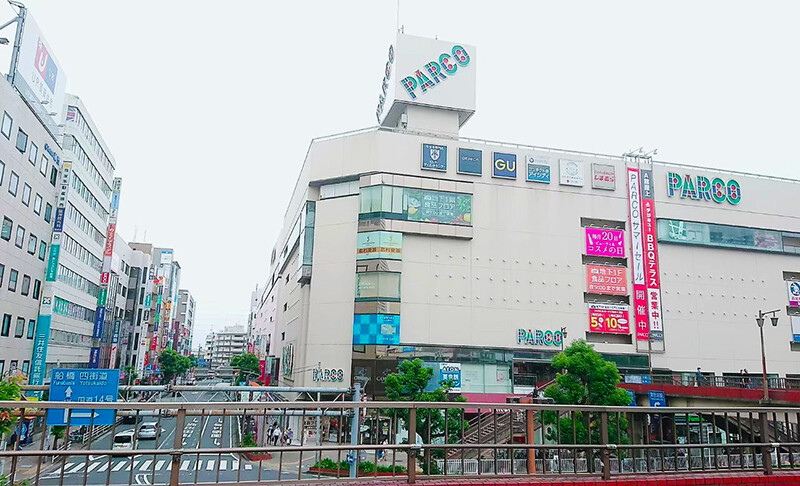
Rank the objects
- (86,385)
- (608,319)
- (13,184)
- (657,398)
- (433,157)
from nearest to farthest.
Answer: (86,385) < (13,184) < (657,398) < (433,157) < (608,319)

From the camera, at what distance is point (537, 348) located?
4016 cm

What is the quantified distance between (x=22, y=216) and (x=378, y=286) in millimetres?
21932

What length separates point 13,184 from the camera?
3166 centimetres

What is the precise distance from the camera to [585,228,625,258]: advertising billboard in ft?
141

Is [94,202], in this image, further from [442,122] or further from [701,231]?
[701,231]

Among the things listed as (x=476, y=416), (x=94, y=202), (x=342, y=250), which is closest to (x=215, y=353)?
(x=94, y=202)

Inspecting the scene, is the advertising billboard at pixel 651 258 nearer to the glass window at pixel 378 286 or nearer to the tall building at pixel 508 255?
the tall building at pixel 508 255

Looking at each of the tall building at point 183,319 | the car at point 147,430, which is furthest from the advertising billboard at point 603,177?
the tall building at point 183,319

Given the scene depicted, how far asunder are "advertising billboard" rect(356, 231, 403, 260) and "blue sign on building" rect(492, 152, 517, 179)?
30.0 feet

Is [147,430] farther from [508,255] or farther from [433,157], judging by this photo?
[508,255]

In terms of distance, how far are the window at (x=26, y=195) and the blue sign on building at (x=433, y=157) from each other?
82.4ft

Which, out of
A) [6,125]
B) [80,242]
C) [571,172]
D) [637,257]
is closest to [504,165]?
[571,172]

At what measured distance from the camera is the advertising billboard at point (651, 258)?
4191 cm

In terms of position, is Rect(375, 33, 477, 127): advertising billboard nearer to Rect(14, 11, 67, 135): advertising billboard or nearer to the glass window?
the glass window
